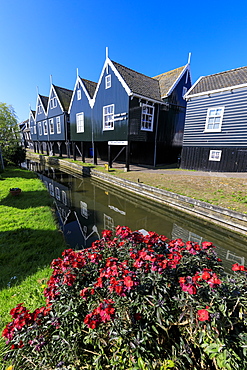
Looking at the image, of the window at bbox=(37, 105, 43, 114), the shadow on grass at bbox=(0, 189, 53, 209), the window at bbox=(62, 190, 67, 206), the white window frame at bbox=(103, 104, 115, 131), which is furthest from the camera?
the window at bbox=(37, 105, 43, 114)

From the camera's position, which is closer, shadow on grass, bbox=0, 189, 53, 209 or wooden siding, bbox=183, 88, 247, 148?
shadow on grass, bbox=0, 189, 53, 209

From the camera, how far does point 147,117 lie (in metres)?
13.9

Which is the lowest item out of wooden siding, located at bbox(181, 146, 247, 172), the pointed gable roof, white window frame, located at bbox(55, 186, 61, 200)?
white window frame, located at bbox(55, 186, 61, 200)

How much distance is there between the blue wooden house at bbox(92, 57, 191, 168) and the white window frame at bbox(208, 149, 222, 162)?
4848mm

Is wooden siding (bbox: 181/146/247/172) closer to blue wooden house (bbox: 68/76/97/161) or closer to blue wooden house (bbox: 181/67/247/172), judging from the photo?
blue wooden house (bbox: 181/67/247/172)

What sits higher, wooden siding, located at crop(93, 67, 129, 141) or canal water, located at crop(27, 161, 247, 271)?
wooden siding, located at crop(93, 67, 129, 141)

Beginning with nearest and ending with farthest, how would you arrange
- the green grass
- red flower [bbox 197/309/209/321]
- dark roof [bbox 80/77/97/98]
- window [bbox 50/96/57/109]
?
red flower [bbox 197/309/209/321], the green grass, dark roof [bbox 80/77/97/98], window [bbox 50/96/57/109]

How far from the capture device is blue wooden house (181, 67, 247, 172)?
34.7 feet

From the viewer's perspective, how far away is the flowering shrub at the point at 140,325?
1.44 m

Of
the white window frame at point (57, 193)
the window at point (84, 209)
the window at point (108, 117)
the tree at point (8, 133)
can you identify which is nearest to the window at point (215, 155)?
the window at point (108, 117)

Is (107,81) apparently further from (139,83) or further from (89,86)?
(89,86)

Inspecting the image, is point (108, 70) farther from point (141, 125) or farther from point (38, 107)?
point (38, 107)

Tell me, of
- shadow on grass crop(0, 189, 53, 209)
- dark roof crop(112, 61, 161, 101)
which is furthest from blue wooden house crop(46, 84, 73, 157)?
shadow on grass crop(0, 189, 53, 209)

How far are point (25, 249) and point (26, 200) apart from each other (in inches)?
161
